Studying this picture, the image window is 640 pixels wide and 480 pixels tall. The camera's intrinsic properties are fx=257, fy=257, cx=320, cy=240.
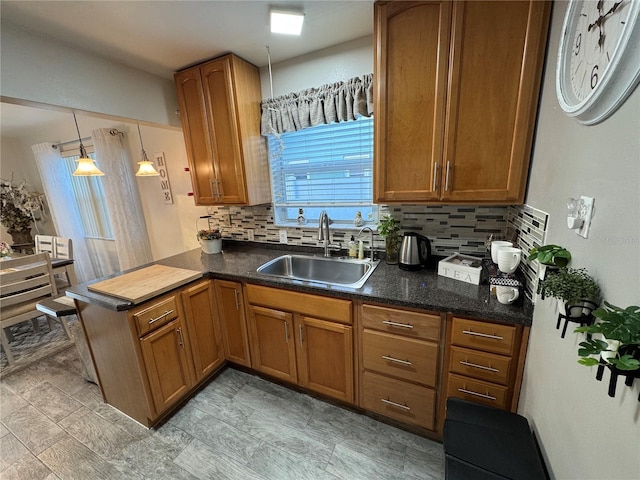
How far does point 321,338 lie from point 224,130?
166 centimetres

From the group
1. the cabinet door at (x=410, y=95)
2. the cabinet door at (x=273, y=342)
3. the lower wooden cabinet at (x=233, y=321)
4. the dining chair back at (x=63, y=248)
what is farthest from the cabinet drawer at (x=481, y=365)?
the dining chair back at (x=63, y=248)

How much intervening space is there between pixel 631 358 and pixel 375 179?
122 centimetres

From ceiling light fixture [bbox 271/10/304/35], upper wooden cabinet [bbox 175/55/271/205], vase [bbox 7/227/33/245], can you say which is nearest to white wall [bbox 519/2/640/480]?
ceiling light fixture [bbox 271/10/304/35]

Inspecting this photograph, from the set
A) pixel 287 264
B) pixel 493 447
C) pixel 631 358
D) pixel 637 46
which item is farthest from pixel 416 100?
pixel 493 447

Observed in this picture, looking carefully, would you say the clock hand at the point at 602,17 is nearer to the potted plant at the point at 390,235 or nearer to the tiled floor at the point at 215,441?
the potted plant at the point at 390,235

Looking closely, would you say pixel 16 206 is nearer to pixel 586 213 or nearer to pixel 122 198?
pixel 122 198

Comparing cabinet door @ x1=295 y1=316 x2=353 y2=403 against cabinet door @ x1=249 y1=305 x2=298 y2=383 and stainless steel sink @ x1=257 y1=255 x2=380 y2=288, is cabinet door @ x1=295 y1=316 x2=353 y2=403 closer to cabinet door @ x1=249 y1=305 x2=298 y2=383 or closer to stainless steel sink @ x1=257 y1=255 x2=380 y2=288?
cabinet door @ x1=249 y1=305 x2=298 y2=383

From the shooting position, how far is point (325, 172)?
206 centimetres

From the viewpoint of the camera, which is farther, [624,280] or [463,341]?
[463,341]

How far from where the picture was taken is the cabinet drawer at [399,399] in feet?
4.55

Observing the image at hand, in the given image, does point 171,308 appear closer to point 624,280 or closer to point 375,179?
point 375,179

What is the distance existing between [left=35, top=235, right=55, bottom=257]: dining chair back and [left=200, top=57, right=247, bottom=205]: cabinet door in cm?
→ 273

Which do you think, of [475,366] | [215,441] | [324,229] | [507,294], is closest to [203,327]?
[215,441]

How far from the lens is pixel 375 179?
1527mm
